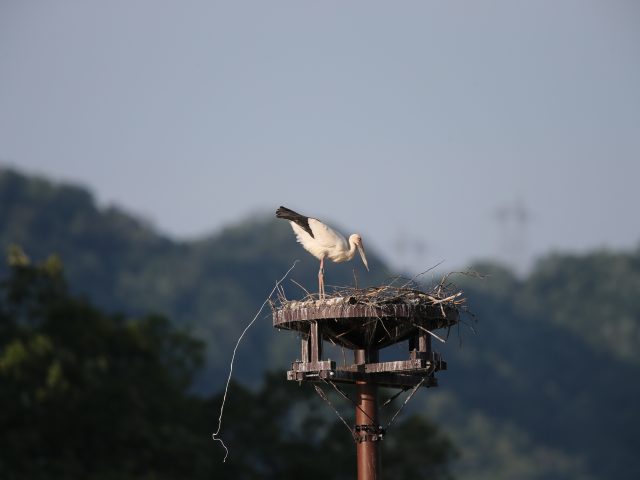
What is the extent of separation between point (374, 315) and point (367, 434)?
1156mm

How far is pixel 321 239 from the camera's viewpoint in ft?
53.2

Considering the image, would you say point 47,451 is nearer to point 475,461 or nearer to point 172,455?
point 172,455

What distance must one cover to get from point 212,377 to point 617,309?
38471 millimetres

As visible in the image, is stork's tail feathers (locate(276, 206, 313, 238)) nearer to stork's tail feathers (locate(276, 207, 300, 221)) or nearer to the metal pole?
stork's tail feathers (locate(276, 207, 300, 221))

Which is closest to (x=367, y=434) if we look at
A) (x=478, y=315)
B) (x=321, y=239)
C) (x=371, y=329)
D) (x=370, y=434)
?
(x=370, y=434)

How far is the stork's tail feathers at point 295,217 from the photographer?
15984mm

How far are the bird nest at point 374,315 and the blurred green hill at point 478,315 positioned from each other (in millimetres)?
73824

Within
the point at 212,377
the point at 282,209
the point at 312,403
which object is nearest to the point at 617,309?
the point at 212,377

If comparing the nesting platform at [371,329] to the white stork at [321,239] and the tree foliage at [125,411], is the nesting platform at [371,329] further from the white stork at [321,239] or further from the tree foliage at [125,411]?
the tree foliage at [125,411]

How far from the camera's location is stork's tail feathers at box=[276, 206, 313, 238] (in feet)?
52.4

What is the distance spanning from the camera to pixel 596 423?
323ft

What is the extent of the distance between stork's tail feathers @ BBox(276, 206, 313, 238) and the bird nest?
173cm

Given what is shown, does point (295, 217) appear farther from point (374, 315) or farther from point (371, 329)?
point (374, 315)

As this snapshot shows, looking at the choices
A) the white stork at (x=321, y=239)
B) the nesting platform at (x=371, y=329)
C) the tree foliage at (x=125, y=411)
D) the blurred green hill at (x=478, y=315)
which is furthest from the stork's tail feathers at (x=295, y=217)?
the blurred green hill at (x=478, y=315)
